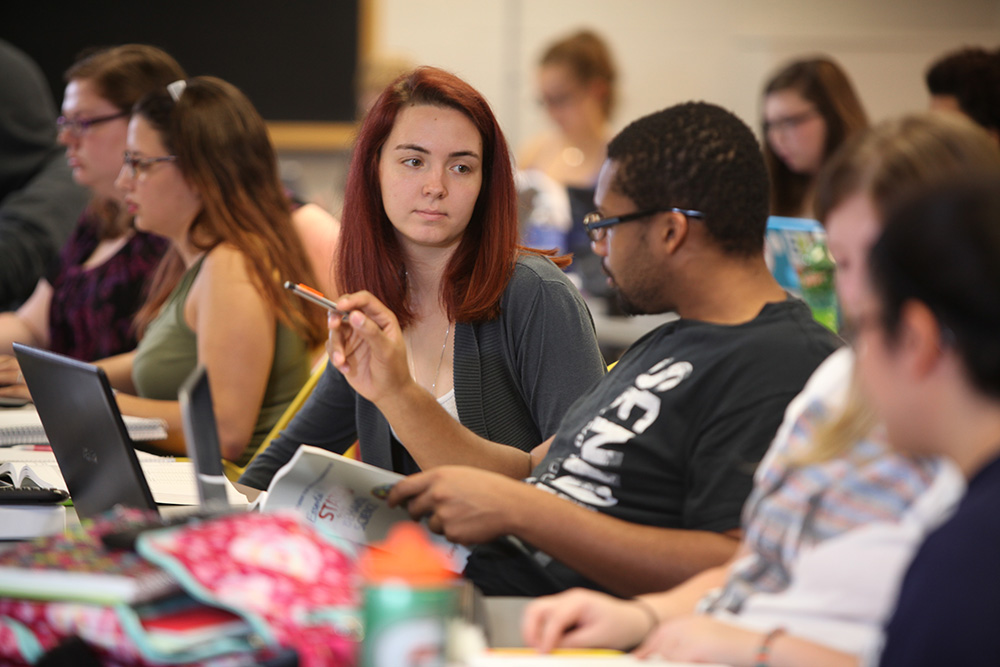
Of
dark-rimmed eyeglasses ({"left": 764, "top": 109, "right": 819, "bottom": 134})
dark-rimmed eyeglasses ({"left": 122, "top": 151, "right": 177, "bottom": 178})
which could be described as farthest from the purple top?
dark-rimmed eyeglasses ({"left": 764, "top": 109, "right": 819, "bottom": 134})

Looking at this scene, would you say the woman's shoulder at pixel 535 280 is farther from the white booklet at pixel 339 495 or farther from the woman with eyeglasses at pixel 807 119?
the woman with eyeglasses at pixel 807 119

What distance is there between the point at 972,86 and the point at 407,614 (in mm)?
2565

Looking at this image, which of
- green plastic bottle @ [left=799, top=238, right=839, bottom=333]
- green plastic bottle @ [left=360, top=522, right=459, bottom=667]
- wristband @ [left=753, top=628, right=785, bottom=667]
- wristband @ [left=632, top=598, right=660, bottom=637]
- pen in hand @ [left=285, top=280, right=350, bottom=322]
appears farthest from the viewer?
green plastic bottle @ [left=799, top=238, right=839, bottom=333]

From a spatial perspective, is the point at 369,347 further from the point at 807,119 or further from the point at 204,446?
the point at 807,119

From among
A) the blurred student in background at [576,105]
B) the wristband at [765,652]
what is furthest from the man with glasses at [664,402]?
the blurred student in background at [576,105]

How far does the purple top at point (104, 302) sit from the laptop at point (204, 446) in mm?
1801

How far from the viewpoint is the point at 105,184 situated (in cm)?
279

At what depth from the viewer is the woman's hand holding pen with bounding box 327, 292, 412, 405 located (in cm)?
142

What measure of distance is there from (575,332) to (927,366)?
980mm

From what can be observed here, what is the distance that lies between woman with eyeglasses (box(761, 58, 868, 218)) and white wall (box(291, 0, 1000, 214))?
295 cm

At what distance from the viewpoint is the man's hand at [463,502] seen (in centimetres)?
117

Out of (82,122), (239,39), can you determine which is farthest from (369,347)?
(239,39)

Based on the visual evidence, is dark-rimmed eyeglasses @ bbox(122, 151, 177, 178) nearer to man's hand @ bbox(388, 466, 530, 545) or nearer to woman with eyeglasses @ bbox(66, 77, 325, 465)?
woman with eyeglasses @ bbox(66, 77, 325, 465)

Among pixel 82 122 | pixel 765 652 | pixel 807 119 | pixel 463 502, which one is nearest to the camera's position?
pixel 765 652
